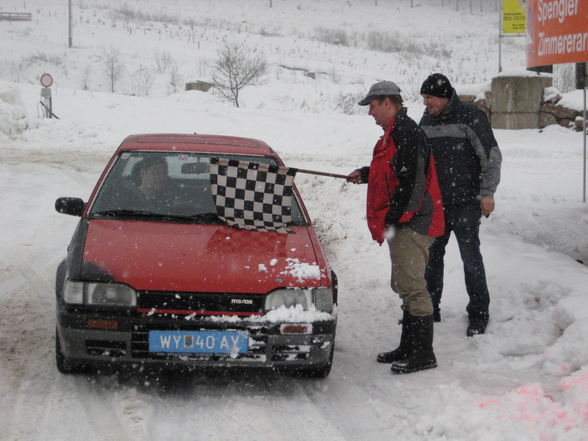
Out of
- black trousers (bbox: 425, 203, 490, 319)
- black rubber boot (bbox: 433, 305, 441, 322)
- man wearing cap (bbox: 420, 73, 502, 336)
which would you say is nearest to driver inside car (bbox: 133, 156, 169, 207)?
man wearing cap (bbox: 420, 73, 502, 336)

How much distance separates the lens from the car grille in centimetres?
380

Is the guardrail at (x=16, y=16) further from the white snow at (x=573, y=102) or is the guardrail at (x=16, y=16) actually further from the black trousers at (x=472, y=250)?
the black trousers at (x=472, y=250)

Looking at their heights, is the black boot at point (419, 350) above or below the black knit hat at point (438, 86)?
below

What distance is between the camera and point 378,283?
6938 mm

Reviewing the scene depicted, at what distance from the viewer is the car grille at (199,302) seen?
12.5 feet

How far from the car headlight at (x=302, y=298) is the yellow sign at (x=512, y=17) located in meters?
24.4

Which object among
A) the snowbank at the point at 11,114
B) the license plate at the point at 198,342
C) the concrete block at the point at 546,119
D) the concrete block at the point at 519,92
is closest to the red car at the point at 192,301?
the license plate at the point at 198,342

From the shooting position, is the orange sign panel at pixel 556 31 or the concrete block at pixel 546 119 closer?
the orange sign panel at pixel 556 31

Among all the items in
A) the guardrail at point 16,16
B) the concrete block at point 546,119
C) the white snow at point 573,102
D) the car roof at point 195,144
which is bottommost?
the car roof at point 195,144

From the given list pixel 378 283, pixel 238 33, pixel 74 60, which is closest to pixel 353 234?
pixel 378 283

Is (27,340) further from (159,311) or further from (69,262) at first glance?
(159,311)

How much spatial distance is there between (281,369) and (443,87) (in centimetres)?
240

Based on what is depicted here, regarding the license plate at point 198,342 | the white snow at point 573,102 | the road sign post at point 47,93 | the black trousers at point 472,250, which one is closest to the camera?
the license plate at point 198,342

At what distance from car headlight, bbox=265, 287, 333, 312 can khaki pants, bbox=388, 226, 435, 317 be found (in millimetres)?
666
